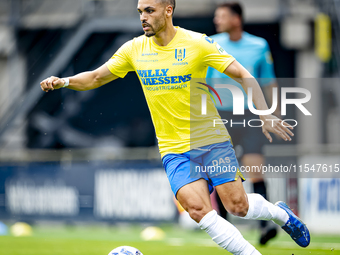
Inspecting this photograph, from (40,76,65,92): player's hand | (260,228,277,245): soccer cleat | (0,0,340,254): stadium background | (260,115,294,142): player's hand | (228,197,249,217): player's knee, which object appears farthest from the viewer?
(0,0,340,254): stadium background

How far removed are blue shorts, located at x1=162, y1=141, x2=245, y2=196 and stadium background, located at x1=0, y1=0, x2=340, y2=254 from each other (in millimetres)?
4176

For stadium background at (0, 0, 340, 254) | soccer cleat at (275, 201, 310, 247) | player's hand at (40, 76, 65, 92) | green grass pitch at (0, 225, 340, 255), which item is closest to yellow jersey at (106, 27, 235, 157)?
player's hand at (40, 76, 65, 92)

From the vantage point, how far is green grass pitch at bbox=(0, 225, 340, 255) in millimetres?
6344

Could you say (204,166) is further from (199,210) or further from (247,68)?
(247,68)

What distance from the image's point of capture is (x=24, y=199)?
34.4 ft

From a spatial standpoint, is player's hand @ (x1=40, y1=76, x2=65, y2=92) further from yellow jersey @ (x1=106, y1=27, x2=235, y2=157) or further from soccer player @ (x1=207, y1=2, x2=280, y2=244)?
soccer player @ (x1=207, y1=2, x2=280, y2=244)

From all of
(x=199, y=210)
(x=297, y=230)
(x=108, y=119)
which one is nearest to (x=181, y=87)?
(x=199, y=210)

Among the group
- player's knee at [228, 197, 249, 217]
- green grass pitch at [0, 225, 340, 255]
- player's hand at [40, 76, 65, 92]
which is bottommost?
green grass pitch at [0, 225, 340, 255]

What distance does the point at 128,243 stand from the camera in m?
7.45

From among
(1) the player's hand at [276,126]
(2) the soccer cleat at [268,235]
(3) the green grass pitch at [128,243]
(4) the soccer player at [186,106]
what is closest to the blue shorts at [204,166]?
(4) the soccer player at [186,106]

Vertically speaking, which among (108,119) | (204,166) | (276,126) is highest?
(276,126)

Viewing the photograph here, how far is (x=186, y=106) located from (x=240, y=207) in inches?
37.5

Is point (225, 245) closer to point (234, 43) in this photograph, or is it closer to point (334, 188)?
point (234, 43)

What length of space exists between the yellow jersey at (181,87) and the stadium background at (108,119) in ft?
13.8
